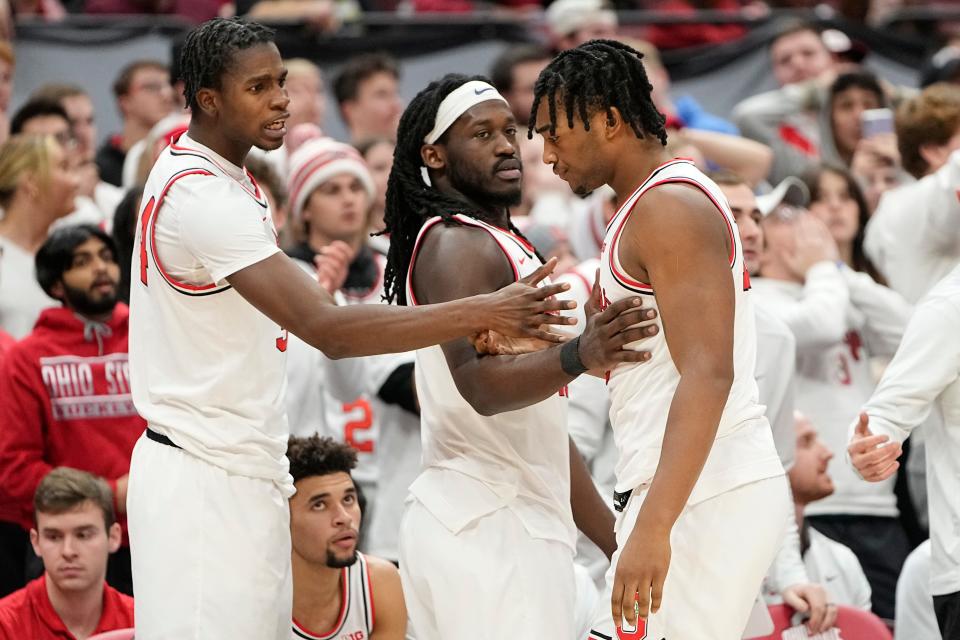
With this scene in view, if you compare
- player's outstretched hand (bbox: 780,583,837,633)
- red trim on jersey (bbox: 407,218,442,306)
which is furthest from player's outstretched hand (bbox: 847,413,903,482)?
red trim on jersey (bbox: 407,218,442,306)

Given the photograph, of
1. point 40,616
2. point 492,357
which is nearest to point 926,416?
point 492,357

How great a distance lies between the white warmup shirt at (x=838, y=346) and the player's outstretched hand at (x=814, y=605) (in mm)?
1258

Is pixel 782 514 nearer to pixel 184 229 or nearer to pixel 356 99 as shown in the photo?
pixel 184 229

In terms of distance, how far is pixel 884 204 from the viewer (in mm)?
6750

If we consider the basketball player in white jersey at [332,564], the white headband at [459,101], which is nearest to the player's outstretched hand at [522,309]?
the white headband at [459,101]

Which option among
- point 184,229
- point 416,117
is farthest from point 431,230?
point 184,229

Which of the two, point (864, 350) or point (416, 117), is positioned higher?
point (416, 117)

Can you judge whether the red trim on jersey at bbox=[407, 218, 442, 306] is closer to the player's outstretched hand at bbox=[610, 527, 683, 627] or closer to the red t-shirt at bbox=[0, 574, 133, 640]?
the player's outstretched hand at bbox=[610, 527, 683, 627]

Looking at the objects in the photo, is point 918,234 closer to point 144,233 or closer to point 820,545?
point 820,545

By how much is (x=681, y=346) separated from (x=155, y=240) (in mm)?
1391

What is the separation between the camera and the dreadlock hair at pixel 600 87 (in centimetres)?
357

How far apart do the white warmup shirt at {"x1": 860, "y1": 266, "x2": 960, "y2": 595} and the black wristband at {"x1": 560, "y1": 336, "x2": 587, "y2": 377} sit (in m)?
1.14

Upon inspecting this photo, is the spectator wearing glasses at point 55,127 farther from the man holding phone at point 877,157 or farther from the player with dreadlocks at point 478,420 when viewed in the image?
the man holding phone at point 877,157

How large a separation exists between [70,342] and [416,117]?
2.00 m
